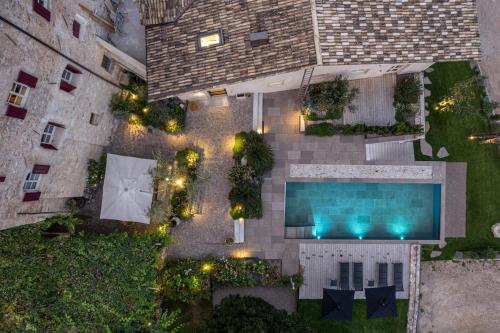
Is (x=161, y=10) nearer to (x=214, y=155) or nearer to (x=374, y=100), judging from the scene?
(x=214, y=155)

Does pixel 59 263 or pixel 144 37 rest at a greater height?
pixel 144 37

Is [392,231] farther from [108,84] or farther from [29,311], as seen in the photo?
[29,311]

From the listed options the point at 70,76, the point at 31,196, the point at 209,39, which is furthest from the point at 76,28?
the point at 31,196

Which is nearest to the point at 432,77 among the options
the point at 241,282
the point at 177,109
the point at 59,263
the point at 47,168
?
the point at 177,109

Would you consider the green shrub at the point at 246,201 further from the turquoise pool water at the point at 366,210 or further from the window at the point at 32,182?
the window at the point at 32,182

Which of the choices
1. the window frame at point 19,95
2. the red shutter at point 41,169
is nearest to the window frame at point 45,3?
the window frame at point 19,95

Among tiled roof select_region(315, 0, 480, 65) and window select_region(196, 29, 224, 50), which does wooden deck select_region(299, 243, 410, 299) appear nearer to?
tiled roof select_region(315, 0, 480, 65)
